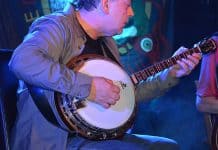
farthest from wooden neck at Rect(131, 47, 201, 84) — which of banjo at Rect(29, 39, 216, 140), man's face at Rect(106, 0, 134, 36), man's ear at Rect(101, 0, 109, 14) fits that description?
man's ear at Rect(101, 0, 109, 14)

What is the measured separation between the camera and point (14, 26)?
3.11 metres

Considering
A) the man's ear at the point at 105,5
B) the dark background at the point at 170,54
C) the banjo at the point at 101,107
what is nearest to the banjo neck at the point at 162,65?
the banjo at the point at 101,107

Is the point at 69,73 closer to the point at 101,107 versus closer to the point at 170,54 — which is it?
the point at 101,107

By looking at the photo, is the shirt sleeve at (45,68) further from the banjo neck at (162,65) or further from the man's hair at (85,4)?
the banjo neck at (162,65)

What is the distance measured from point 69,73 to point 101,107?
0.84ft

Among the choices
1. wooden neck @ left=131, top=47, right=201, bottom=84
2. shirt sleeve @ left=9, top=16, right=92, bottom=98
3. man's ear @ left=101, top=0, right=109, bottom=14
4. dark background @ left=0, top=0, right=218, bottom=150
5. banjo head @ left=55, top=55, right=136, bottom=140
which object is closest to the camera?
shirt sleeve @ left=9, top=16, right=92, bottom=98

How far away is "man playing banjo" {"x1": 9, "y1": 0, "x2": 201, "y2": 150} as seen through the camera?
6.17ft

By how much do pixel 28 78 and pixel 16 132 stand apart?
330 mm

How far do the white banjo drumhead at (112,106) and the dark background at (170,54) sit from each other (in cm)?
140

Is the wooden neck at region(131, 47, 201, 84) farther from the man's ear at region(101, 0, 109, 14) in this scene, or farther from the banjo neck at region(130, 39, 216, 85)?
the man's ear at region(101, 0, 109, 14)

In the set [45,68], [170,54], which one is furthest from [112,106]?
[170,54]

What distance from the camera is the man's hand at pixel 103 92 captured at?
6.39ft

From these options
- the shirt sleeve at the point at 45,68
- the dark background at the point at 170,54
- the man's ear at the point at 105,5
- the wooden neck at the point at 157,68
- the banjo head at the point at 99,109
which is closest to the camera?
the shirt sleeve at the point at 45,68

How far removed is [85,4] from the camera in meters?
2.16
